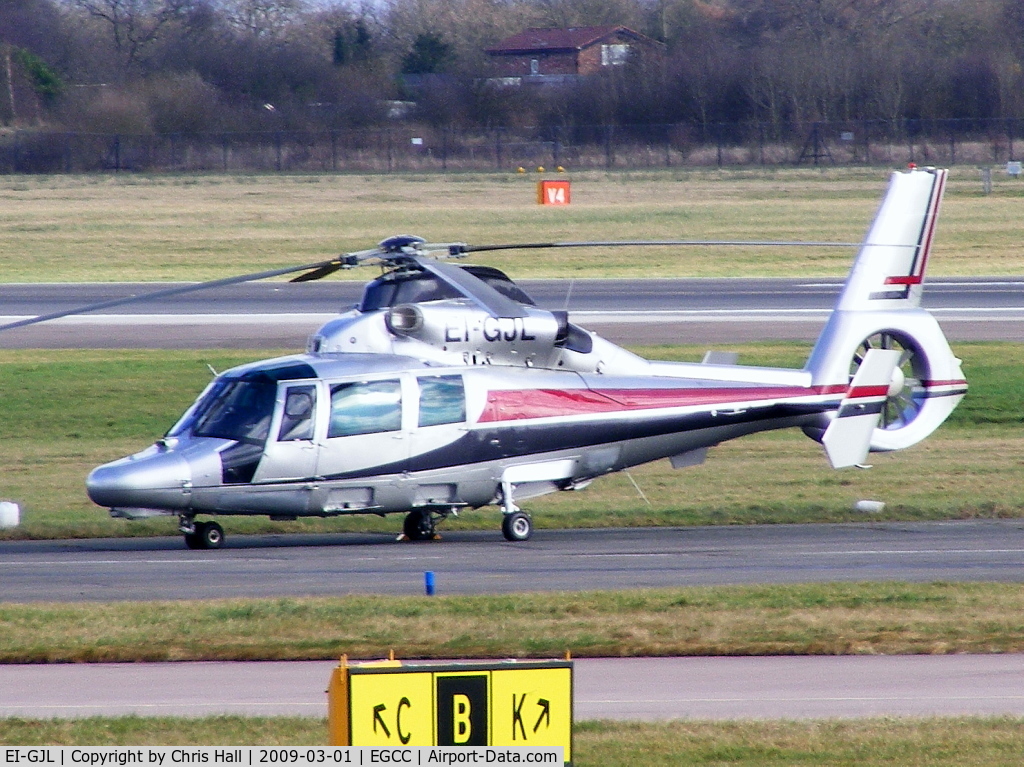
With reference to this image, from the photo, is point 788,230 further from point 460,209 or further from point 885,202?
point 885,202

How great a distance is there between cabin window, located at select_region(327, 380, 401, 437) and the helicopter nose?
1.51m

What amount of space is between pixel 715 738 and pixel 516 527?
729cm

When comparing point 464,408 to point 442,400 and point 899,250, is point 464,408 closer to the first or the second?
point 442,400

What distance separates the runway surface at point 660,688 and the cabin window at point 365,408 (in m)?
4.88

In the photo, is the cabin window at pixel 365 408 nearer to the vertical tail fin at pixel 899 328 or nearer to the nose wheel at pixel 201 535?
the nose wheel at pixel 201 535

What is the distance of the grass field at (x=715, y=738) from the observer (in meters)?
7.41

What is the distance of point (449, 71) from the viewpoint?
92062 millimetres

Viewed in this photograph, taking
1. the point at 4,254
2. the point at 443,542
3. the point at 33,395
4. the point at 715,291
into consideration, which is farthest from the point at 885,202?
the point at 4,254

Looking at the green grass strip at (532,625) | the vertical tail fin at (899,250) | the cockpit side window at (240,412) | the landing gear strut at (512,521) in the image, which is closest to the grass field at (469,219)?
the vertical tail fin at (899,250)

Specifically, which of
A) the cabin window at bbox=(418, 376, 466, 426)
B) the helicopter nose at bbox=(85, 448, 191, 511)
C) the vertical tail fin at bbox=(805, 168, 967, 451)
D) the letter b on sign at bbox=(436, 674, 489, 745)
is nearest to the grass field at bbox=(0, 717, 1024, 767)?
the letter b on sign at bbox=(436, 674, 489, 745)

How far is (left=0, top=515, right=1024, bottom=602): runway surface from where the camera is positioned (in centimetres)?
1239

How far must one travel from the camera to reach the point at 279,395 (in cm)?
1423

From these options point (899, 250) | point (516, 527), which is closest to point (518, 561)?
point (516, 527)

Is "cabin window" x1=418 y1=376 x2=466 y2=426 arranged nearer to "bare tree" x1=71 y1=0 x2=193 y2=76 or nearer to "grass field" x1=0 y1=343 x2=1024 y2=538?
"grass field" x1=0 y1=343 x2=1024 y2=538
